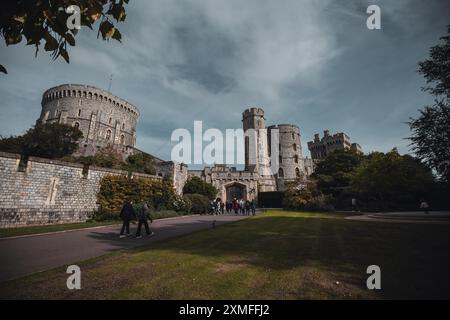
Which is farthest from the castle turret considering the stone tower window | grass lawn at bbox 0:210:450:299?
grass lawn at bbox 0:210:450:299

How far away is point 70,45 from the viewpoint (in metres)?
3.23

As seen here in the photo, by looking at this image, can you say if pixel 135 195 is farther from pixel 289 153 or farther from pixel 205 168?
pixel 289 153

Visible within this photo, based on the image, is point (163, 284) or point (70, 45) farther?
point (163, 284)

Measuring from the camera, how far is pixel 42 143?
→ 29.6 meters

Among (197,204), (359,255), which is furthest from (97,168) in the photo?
(359,255)

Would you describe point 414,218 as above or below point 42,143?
below

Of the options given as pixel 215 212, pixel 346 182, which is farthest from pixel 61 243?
pixel 346 182

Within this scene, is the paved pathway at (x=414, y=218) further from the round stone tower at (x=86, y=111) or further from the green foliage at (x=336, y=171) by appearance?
the round stone tower at (x=86, y=111)

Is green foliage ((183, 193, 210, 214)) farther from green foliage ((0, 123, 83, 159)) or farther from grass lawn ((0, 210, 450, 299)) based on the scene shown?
green foliage ((0, 123, 83, 159))

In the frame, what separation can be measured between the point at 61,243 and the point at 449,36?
19855 millimetres

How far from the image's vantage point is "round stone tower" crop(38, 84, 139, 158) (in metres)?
48.9

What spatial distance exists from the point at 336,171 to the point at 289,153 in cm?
1924

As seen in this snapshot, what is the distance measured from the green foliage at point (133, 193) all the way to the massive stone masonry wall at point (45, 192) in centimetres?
62
